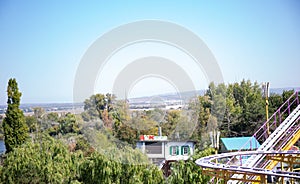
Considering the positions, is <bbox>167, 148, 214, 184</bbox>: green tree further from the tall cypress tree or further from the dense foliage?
the tall cypress tree

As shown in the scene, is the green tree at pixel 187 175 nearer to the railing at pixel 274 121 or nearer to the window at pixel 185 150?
the railing at pixel 274 121

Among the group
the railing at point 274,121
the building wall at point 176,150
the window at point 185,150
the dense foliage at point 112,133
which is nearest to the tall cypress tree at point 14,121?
the dense foliage at point 112,133

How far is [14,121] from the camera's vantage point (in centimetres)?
1903

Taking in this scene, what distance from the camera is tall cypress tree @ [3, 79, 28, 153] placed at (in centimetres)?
1862

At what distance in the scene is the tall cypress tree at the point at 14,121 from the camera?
1862 cm

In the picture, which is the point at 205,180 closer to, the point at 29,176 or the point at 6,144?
the point at 29,176

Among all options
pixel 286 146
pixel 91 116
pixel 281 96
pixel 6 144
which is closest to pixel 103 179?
pixel 286 146

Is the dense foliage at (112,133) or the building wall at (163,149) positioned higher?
the dense foliage at (112,133)

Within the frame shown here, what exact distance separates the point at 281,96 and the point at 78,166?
18.3 meters

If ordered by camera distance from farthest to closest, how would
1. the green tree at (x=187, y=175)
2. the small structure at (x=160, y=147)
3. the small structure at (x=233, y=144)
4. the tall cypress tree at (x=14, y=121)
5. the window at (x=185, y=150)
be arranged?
the window at (x=185, y=150), the small structure at (x=160, y=147), the small structure at (x=233, y=144), the tall cypress tree at (x=14, y=121), the green tree at (x=187, y=175)

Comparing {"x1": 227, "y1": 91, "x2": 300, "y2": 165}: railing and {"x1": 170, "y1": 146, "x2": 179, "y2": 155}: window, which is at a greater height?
Answer: {"x1": 227, "y1": 91, "x2": 300, "y2": 165}: railing

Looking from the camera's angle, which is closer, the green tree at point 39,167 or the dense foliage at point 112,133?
the dense foliage at point 112,133

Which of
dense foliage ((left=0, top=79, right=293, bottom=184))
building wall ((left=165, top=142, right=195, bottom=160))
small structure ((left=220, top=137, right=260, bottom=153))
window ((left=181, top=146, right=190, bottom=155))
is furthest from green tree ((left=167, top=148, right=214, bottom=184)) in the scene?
window ((left=181, top=146, right=190, bottom=155))

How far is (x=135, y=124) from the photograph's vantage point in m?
25.4
